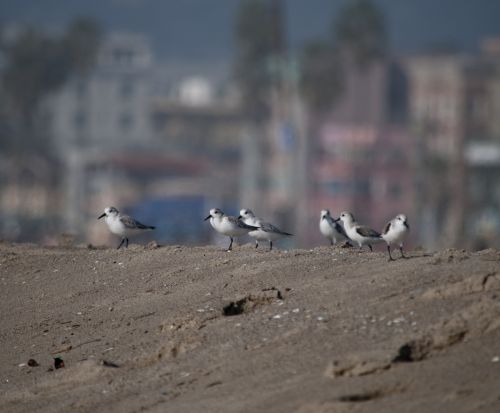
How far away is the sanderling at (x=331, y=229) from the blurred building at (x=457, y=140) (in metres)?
27.2

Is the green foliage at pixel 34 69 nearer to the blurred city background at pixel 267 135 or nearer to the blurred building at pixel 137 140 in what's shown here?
the blurred city background at pixel 267 135

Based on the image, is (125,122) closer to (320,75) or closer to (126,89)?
(126,89)

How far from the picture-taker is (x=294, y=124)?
9412cm

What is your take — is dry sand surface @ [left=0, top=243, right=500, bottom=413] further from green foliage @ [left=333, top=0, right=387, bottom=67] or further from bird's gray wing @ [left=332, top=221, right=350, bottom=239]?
green foliage @ [left=333, top=0, right=387, bottom=67]

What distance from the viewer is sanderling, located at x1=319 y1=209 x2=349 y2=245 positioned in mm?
18766

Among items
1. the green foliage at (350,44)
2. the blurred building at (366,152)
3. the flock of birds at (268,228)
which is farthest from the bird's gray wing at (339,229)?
the green foliage at (350,44)

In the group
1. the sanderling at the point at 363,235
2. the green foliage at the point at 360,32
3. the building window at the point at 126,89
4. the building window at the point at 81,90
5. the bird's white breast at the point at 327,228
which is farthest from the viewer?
the building window at the point at 126,89

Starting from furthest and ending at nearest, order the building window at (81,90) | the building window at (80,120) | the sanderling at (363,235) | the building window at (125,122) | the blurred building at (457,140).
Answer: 1. the building window at (125,122)
2. the building window at (80,120)
3. the building window at (81,90)
4. the blurred building at (457,140)
5. the sanderling at (363,235)

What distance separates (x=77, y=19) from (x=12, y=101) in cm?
1228

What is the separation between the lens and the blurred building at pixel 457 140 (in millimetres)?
66750

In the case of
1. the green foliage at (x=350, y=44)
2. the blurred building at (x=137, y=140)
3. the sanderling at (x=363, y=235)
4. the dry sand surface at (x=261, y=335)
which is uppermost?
the green foliage at (x=350, y=44)

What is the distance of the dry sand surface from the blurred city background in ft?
149

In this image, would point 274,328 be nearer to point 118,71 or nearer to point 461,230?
point 461,230

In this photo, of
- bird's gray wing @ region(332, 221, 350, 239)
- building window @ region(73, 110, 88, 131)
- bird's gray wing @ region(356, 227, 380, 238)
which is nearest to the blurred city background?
building window @ region(73, 110, 88, 131)
